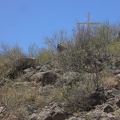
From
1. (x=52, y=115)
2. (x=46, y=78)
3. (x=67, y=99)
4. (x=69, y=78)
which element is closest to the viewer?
(x=52, y=115)

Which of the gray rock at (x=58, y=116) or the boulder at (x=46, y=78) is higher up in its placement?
the boulder at (x=46, y=78)

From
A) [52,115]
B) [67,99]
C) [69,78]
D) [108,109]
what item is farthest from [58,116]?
[69,78]

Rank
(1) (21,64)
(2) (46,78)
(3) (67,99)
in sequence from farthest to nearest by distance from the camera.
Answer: (1) (21,64), (2) (46,78), (3) (67,99)

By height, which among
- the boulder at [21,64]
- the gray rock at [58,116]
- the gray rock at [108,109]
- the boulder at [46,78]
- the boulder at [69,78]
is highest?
the boulder at [21,64]

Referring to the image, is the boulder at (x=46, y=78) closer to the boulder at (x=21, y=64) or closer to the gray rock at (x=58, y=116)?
the boulder at (x=21, y=64)

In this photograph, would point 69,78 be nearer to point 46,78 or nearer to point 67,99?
point 67,99

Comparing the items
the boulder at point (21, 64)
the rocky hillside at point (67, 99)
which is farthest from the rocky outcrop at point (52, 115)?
the boulder at point (21, 64)

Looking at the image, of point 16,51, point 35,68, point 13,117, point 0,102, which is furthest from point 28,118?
point 16,51

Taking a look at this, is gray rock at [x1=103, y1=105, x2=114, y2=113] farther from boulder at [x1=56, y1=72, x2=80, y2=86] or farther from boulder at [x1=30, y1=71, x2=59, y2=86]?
boulder at [x1=30, y1=71, x2=59, y2=86]

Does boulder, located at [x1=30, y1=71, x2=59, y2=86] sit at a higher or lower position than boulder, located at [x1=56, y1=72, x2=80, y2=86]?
higher

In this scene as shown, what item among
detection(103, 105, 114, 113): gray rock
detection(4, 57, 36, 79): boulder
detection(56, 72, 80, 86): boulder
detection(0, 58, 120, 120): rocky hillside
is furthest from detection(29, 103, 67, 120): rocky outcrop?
detection(4, 57, 36, 79): boulder

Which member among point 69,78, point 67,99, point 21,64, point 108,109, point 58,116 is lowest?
point 58,116

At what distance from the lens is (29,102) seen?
42.2 feet

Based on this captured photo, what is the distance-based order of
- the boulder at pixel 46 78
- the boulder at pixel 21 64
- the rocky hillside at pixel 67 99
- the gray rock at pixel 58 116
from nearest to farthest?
the gray rock at pixel 58 116, the rocky hillside at pixel 67 99, the boulder at pixel 46 78, the boulder at pixel 21 64
